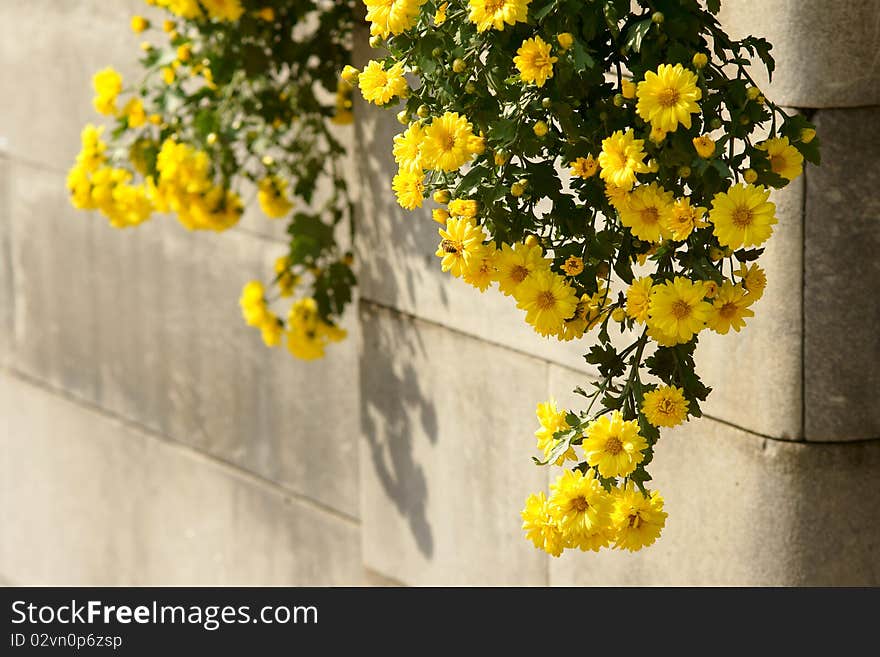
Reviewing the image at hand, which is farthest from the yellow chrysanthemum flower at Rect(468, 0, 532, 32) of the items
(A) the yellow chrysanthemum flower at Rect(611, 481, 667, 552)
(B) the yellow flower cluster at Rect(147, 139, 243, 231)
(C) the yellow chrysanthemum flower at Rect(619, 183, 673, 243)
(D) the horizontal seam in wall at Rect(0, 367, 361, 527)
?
(D) the horizontal seam in wall at Rect(0, 367, 361, 527)

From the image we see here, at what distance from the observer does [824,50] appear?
2281 millimetres

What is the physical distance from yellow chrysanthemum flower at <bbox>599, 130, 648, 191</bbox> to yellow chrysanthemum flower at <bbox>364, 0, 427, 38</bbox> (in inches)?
12.0

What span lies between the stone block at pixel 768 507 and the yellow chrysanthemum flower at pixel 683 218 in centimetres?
68

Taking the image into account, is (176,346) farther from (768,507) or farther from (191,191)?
(768,507)

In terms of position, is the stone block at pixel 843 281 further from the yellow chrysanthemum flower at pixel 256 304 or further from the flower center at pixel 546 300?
the yellow chrysanthemum flower at pixel 256 304

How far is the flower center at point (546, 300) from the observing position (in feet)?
6.41

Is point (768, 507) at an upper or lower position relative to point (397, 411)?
lower

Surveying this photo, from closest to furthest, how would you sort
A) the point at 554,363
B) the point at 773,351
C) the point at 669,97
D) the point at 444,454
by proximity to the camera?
the point at 669,97 < the point at 773,351 < the point at 554,363 < the point at 444,454

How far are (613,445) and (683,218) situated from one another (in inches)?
11.7

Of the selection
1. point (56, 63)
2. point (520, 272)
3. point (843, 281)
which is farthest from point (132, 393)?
point (520, 272)

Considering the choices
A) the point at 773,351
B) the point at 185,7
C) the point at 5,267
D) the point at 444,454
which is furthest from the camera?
the point at 5,267

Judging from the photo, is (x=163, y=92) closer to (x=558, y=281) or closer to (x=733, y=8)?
(x=733, y=8)

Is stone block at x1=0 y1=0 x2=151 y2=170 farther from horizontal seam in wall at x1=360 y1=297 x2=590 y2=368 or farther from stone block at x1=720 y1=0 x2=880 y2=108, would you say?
stone block at x1=720 y1=0 x2=880 y2=108

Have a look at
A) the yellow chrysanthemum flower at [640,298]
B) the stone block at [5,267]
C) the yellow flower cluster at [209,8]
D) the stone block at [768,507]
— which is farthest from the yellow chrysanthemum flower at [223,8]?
the stone block at [5,267]
